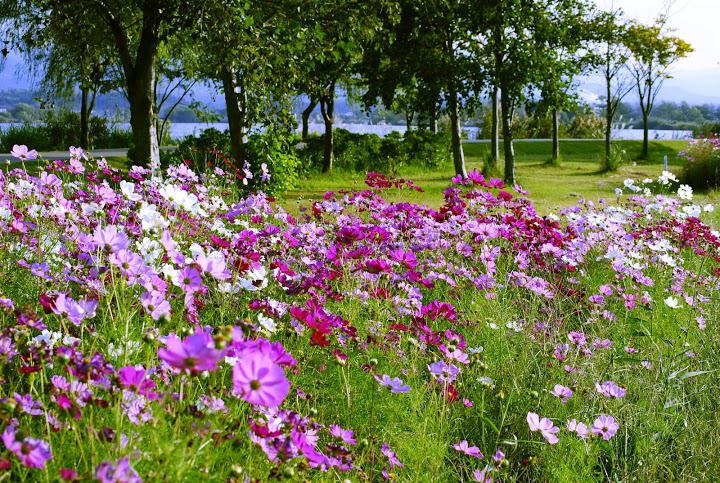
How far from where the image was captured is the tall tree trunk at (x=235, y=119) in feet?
33.6

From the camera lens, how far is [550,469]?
224 centimetres

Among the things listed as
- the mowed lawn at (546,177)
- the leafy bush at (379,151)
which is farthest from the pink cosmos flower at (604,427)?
the leafy bush at (379,151)

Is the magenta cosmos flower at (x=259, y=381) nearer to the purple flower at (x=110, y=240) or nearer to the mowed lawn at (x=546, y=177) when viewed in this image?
the purple flower at (x=110, y=240)

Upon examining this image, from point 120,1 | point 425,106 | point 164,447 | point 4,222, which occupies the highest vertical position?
point 120,1

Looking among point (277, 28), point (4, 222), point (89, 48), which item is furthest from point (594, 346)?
point (89, 48)

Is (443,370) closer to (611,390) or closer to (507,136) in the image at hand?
(611,390)

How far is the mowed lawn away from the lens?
11.5 meters

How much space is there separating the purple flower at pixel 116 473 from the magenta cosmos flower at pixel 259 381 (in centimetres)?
23

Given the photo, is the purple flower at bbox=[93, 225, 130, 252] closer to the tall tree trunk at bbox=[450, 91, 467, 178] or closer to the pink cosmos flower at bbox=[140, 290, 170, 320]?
the pink cosmos flower at bbox=[140, 290, 170, 320]

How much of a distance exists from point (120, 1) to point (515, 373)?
27.3ft

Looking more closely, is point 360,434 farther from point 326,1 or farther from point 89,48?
point 89,48

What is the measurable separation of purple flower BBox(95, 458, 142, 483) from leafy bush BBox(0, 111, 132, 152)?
21783 mm

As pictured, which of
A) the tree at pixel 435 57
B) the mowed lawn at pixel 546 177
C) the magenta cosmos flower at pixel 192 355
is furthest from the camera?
the tree at pixel 435 57

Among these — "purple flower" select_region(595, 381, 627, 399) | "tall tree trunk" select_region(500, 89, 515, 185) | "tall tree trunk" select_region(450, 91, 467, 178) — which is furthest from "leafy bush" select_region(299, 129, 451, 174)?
"purple flower" select_region(595, 381, 627, 399)
